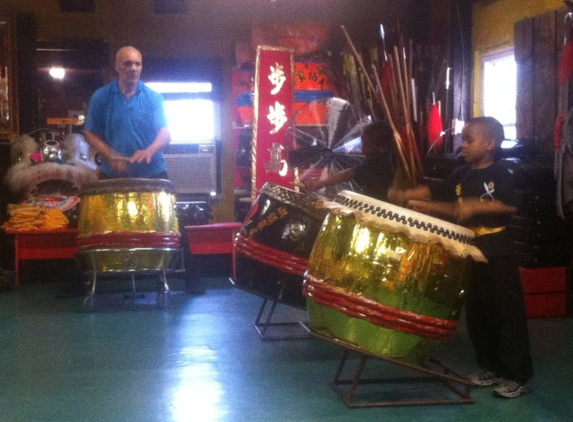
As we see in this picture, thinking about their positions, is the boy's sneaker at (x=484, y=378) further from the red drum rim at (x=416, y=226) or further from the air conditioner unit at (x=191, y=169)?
the air conditioner unit at (x=191, y=169)

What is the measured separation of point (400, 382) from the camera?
411 cm

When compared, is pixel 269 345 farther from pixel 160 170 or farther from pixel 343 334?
pixel 160 170

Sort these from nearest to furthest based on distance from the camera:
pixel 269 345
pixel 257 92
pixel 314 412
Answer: pixel 314 412
pixel 269 345
pixel 257 92

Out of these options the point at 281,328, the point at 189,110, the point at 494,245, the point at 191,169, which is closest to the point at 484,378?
the point at 494,245

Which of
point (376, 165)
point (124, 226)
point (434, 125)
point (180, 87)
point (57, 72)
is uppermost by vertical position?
point (57, 72)

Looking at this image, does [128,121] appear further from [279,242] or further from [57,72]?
[57,72]

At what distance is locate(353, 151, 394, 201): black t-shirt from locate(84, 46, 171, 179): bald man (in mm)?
1777

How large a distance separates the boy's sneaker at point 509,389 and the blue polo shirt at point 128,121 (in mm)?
3259

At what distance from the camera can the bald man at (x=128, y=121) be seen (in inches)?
241

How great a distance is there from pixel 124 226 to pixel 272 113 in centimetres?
221

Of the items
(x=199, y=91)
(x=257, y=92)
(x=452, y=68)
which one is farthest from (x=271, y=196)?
(x=199, y=91)

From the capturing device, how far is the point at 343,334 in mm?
3672

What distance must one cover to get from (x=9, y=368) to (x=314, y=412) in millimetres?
1807

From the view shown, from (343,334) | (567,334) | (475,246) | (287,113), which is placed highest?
(287,113)
